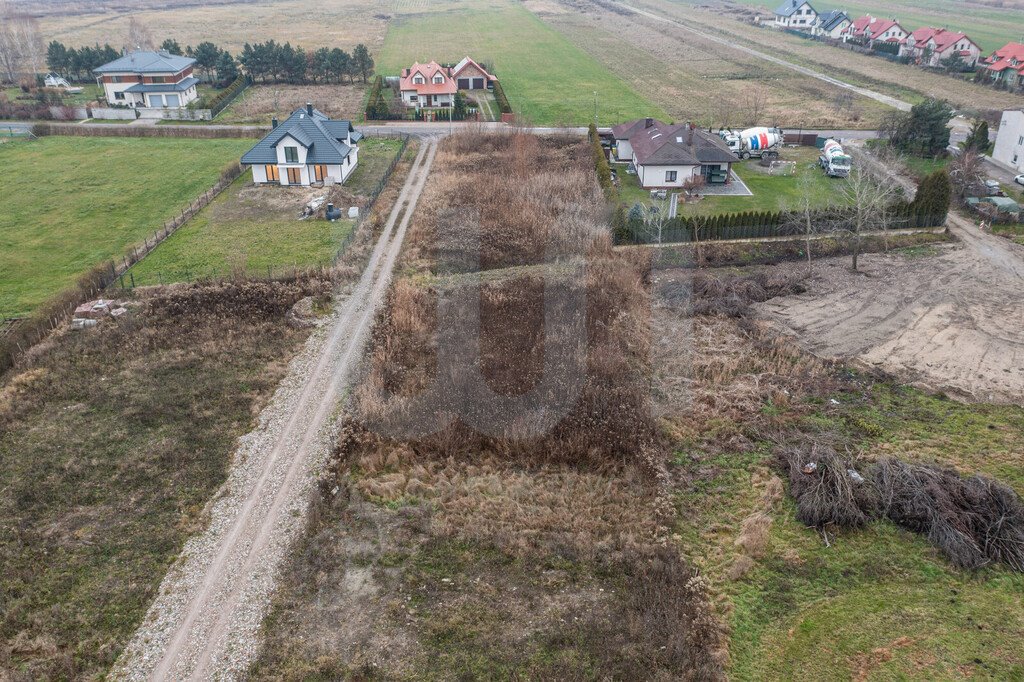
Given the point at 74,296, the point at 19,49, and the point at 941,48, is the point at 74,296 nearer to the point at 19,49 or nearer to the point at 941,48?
the point at 19,49

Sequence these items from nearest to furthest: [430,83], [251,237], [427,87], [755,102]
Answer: [251,237] → [427,87] → [755,102] → [430,83]

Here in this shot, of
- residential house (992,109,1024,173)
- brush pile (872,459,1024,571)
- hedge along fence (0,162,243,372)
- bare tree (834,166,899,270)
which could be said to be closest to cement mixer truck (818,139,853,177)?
bare tree (834,166,899,270)

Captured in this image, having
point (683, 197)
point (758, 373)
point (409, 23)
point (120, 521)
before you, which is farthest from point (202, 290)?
point (409, 23)

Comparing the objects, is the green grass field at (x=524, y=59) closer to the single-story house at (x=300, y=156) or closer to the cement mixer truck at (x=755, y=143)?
the cement mixer truck at (x=755, y=143)

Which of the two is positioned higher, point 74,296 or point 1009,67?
point 1009,67

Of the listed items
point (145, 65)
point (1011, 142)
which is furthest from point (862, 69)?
point (145, 65)

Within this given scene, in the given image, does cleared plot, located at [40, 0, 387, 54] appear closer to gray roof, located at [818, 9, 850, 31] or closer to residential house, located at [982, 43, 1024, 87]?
gray roof, located at [818, 9, 850, 31]

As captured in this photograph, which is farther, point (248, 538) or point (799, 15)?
point (799, 15)
